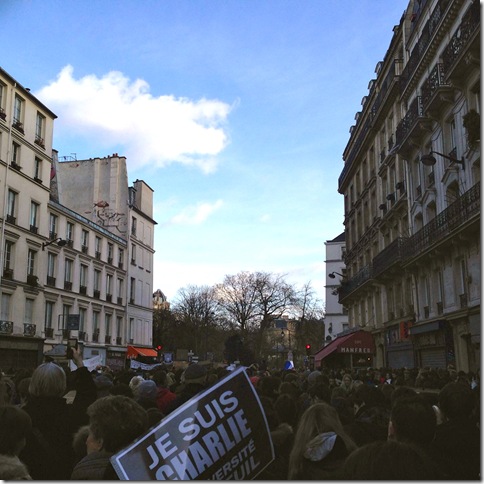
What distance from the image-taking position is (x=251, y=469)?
2674 millimetres

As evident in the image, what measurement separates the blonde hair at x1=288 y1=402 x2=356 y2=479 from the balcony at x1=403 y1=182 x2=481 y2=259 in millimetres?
15217

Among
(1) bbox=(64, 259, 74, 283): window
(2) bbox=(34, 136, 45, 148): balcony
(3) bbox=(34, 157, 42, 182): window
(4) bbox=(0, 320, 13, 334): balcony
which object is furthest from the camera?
(1) bbox=(64, 259, 74, 283): window

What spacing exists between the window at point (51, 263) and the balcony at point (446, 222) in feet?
71.4

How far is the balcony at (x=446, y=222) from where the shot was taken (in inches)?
697

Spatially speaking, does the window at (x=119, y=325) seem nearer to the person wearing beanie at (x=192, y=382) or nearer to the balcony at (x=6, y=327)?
the balcony at (x=6, y=327)

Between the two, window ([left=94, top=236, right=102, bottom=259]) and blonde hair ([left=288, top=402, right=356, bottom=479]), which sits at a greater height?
window ([left=94, top=236, right=102, bottom=259])

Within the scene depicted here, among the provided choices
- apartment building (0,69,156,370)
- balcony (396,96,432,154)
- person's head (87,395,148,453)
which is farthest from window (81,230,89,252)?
person's head (87,395,148,453)

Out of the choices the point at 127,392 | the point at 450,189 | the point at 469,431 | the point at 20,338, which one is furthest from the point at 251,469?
the point at 20,338

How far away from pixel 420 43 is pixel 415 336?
12.5m

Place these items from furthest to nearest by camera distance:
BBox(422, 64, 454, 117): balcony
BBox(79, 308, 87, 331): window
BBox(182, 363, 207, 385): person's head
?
BBox(79, 308, 87, 331): window < BBox(422, 64, 454, 117): balcony < BBox(182, 363, 207, 385): person's head

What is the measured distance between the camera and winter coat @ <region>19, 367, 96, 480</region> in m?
3.86

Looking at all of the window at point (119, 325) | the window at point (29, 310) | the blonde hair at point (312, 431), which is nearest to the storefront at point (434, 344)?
the blonde hair at point (312, 431)

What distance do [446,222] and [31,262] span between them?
23.5 metres

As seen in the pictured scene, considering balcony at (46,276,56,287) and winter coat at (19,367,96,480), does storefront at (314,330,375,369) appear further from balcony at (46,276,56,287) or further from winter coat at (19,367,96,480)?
winter coat at (19,367,96,480)
